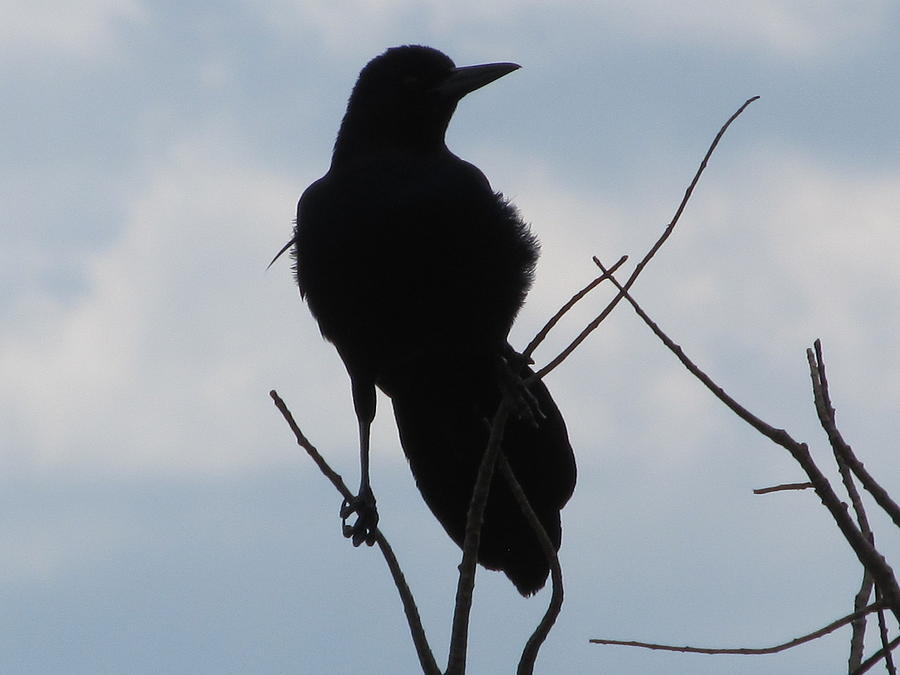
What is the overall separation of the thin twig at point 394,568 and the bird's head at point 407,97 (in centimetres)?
240

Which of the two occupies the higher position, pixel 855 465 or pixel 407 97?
pixel 407 97

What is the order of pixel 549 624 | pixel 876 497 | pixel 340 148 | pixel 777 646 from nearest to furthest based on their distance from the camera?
1. pixel 876 497
2. pixel 777 646
3. pixel 549 624
4. pixel 340 148

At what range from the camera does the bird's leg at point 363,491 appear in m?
4.96

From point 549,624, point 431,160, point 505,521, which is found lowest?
point 549,624

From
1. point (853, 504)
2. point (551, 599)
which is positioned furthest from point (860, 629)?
point (551, 599)

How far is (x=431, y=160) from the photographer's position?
5141 mm

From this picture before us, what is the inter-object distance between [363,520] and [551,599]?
2372 mm

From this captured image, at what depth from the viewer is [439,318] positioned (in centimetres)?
463

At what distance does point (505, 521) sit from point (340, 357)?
1.15 m

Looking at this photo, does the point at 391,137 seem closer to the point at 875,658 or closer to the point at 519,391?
the point at 519,391

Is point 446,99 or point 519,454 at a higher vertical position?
point 446,99

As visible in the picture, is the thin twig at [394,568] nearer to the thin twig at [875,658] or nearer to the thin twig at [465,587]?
the thin twig at [465,587]

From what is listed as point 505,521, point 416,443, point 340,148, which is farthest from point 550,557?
point 340,148

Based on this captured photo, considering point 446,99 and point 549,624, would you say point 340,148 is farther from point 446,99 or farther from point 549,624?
point 549,624
